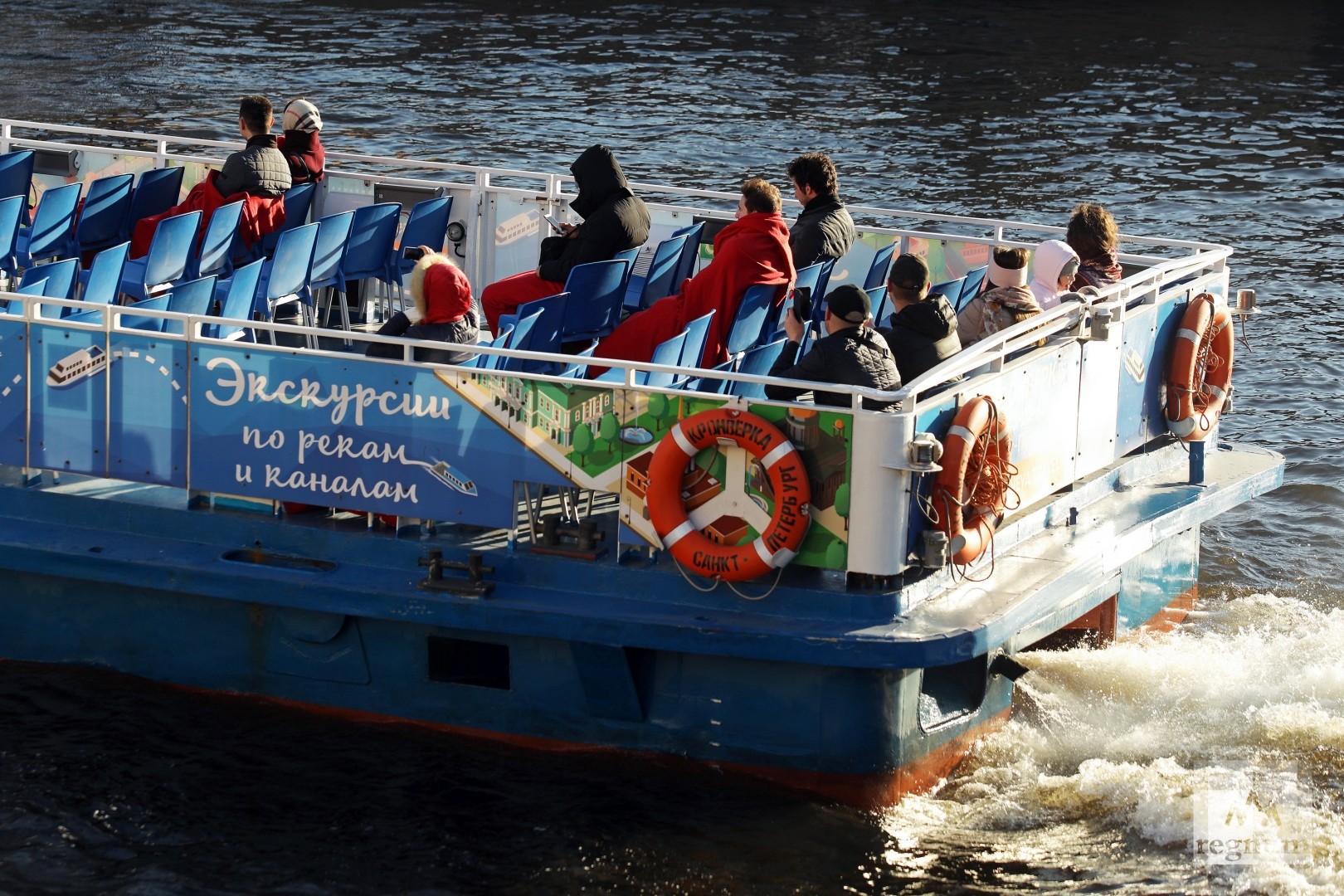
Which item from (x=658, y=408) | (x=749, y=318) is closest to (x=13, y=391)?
(x=658, y=408)

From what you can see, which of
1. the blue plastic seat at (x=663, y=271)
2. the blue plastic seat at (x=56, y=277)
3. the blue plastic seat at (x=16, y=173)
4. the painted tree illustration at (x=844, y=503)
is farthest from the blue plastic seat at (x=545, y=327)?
the blue plastic seat at (x=16, y=173)

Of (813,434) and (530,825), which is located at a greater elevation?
(813,434)

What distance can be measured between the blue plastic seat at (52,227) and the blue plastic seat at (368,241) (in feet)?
6.33

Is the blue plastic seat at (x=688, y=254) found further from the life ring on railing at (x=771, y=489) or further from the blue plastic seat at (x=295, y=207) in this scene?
the life ring on railing at (x=771, y=489)

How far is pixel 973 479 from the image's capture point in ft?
26.8

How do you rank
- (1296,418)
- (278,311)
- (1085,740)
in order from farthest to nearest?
(1296,418)
(278,311)
(1085,740)

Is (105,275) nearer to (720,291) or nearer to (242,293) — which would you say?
(242,293)

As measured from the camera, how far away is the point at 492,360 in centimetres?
891

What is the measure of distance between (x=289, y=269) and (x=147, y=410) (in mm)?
2512

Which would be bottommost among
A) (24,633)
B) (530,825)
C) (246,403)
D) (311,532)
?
(530,825)

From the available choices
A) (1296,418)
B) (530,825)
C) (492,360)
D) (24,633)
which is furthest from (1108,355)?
(1296,418)

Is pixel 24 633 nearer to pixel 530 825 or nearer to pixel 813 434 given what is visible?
pixel 530 825

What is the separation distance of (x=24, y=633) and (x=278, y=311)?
12.2 ft

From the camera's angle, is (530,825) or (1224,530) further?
(1224,530)
